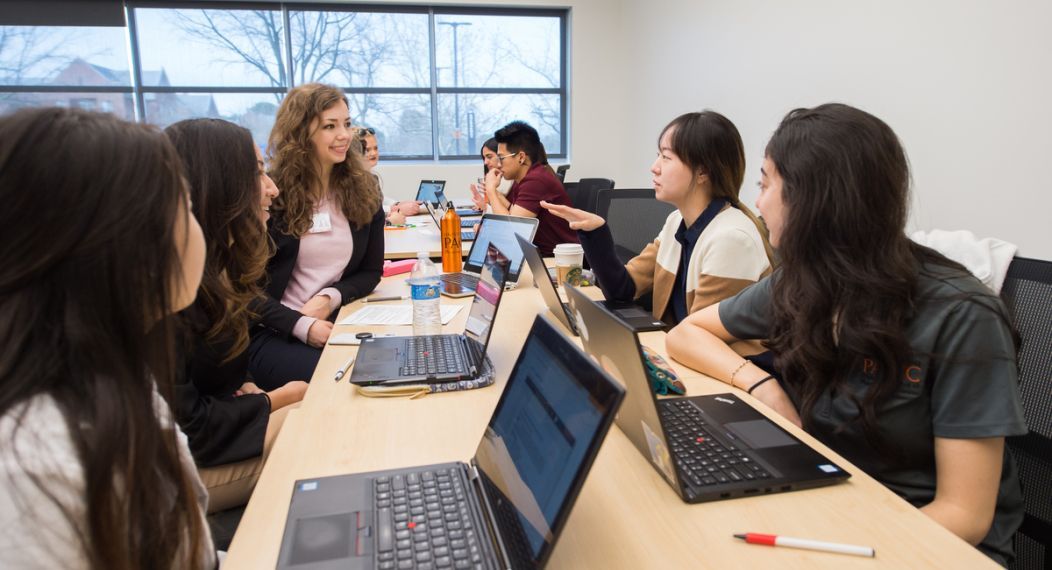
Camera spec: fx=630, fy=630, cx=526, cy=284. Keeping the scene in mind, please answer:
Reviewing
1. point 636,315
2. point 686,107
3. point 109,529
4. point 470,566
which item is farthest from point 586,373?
point 686,107

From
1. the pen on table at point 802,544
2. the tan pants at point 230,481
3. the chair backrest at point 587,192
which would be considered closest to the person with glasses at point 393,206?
the chair backrest at point 587,192

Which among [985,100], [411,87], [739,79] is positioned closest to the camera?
[985,100]

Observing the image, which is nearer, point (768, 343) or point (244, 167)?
point (768, 343)

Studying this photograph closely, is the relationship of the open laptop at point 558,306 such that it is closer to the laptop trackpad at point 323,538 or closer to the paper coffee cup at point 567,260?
the paper coffee cup at point 567,260

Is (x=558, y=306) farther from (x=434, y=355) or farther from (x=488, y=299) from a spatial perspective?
(x=434, y=355)

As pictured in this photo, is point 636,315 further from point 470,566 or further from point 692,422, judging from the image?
point 470,566

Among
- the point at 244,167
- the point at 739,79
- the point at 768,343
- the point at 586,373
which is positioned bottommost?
the point at 768,343

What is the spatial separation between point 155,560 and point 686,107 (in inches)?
198

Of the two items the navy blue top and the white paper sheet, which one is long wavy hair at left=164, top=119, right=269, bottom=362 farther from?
the navy blue top

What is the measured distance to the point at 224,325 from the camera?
153 cm

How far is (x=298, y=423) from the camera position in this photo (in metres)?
1.23

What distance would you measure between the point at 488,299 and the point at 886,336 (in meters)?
0.84

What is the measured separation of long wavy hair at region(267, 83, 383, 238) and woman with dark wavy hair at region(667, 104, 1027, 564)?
66.3 inches

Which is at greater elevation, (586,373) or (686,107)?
(686,107)
